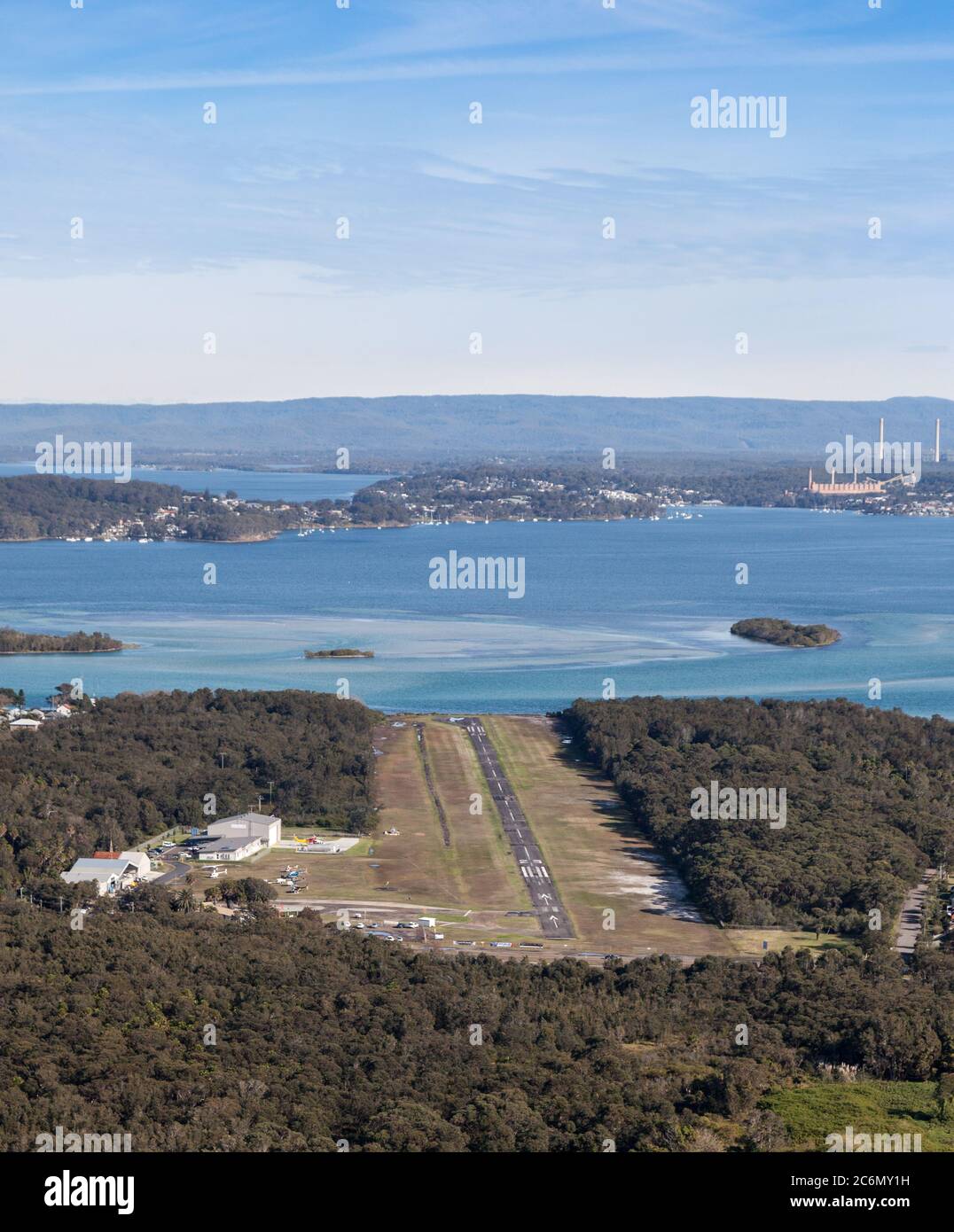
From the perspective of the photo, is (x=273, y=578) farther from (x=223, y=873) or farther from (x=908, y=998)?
(x=908, y=998)

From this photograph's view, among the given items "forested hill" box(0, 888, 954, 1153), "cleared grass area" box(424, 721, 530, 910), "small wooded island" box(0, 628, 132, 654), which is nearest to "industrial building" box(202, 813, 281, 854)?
"cleared grass area" box(424, 721, 530, 910)

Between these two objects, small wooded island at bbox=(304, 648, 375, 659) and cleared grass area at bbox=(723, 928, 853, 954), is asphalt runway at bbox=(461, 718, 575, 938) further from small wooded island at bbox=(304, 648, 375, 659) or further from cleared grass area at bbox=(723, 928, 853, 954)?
small wooded island at bbox=(304, 648, 375, 659)

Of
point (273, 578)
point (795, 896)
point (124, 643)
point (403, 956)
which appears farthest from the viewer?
point (273, 578)

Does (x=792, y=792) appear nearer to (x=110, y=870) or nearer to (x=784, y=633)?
(x=110, y=870)

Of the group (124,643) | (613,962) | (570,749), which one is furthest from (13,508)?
(613,962)
